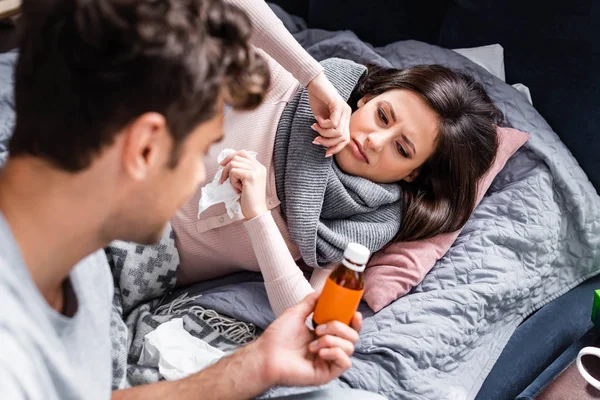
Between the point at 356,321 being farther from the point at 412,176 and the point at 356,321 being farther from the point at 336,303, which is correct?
the point at 412,176

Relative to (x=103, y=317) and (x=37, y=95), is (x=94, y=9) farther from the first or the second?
(x=103, y=317)

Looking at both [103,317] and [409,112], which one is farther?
[409,112]

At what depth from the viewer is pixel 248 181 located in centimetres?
129

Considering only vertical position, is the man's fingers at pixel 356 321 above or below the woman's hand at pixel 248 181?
below

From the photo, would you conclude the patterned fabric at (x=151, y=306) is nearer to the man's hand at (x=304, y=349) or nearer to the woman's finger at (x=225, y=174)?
the woman's finger at (x=225, y=174)

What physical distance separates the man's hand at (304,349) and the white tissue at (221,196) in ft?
1.26

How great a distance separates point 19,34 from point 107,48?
130 mm

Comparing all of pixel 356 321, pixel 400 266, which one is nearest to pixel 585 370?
pixel 400 266

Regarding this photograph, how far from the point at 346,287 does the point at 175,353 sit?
509mm

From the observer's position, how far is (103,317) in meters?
0.91

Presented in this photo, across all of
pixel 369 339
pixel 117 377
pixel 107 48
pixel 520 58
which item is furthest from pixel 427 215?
pixel 107 48

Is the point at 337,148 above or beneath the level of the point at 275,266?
above

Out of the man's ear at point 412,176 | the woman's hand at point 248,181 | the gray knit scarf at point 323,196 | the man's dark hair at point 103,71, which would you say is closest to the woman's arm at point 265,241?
the woman's hand at point 248,181

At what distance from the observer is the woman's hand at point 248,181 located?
1290mm
